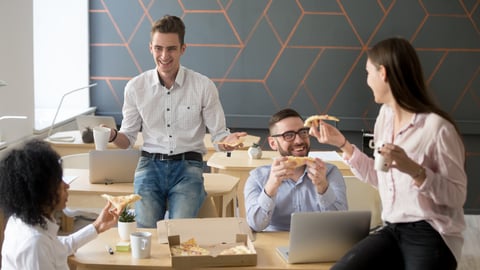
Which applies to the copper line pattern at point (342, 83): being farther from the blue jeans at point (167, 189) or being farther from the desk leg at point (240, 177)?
the blue jeans at point (167, 189)

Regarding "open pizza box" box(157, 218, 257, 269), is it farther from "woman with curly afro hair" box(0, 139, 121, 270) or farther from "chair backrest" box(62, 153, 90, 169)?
"chair backrest" box(62, 153, 90, 169)

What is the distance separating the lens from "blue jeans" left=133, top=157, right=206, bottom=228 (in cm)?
433

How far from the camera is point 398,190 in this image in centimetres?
302

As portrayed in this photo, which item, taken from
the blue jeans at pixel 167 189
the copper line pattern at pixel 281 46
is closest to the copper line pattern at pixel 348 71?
the copper line pattern at pixel 281 46

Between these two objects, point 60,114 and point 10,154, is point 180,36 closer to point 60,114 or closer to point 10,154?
point 10,154

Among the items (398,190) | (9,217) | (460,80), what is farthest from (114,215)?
(460,80)

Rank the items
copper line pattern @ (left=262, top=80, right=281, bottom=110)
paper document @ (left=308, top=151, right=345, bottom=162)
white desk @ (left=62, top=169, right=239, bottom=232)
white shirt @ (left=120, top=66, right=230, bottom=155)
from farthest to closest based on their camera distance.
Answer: copper line pattern @ (left=262, top=80, right=281, bottom=110), paper document @ (left=308, top=151, right=345, bottom=162), white shirt @ (left=120, top=66, right=230, bottom=155), white desk @ (left=62, top=169, right=239, bottom=232)

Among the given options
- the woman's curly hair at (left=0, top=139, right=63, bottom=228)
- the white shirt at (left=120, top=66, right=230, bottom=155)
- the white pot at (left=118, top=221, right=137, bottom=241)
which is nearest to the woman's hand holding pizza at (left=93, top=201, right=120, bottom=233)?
the white pot at (left=118, top=221, right=137, bottom=241)

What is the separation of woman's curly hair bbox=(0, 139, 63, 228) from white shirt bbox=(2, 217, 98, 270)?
4cm

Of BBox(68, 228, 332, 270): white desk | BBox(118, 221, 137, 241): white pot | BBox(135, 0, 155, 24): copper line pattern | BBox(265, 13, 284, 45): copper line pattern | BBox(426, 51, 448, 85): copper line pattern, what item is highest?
BBox(135, 0, 155, 24): copper line pattern

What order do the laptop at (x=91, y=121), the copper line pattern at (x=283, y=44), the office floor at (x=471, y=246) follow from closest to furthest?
the office floor at (x=471, y=246) → the laptop at (x=91, y=121) → the copper line pattern at (x=283, y=44)

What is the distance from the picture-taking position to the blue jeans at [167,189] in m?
4.33

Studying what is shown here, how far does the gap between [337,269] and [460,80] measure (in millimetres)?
5128

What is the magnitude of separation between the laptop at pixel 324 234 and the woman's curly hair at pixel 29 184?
953 mm
